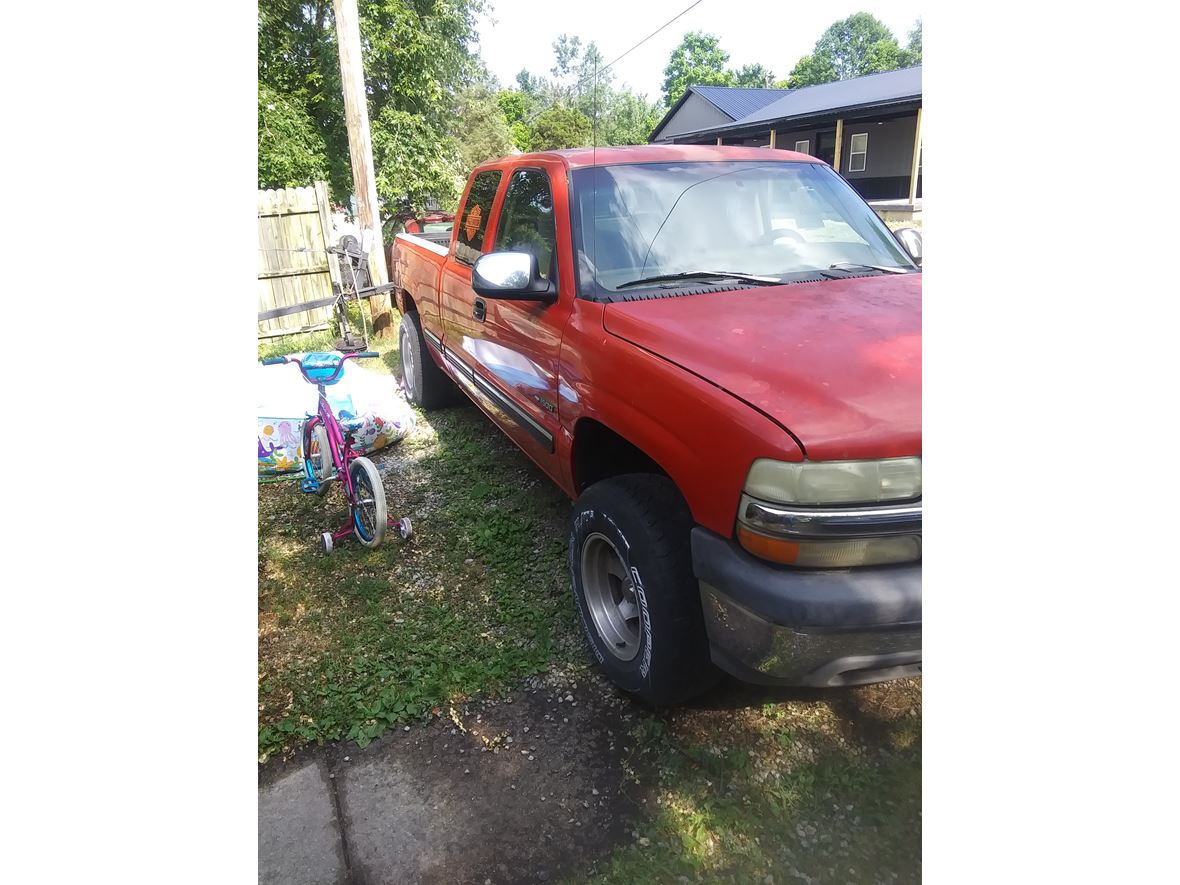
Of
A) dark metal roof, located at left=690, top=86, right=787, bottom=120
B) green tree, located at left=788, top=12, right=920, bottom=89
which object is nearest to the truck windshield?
dark metal roof, located at left=690, top=86, right=787, bottom=120

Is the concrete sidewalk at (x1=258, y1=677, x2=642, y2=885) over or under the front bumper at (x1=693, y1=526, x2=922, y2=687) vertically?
under

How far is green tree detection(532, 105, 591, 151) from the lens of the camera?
2566 mm

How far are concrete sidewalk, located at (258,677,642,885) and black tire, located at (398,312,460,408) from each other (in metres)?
3.41

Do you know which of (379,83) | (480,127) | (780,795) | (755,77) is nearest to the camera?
(755,77)

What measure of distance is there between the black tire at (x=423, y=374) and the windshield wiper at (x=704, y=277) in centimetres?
319

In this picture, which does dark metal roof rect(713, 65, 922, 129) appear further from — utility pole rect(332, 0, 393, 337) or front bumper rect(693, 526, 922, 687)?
utility pole rect(332, 0, 393, 337)

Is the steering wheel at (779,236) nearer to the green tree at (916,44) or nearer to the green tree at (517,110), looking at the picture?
the green tree at (517,110)

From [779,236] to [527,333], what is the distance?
3.59 feet

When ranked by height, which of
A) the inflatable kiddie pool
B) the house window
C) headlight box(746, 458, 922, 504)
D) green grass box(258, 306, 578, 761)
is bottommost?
green grass box(258, 306, 578, 761)

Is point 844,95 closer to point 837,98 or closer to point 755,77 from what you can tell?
Result: point 837,98

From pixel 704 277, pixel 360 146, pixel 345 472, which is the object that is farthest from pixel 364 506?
pixel 360 146

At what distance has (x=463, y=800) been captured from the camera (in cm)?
225

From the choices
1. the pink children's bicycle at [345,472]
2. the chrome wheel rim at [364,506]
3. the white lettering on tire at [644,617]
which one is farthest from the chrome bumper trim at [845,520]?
the chrome wheel rim at [364,506]

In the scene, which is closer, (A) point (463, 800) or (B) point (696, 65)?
(B) point (696, 65)
